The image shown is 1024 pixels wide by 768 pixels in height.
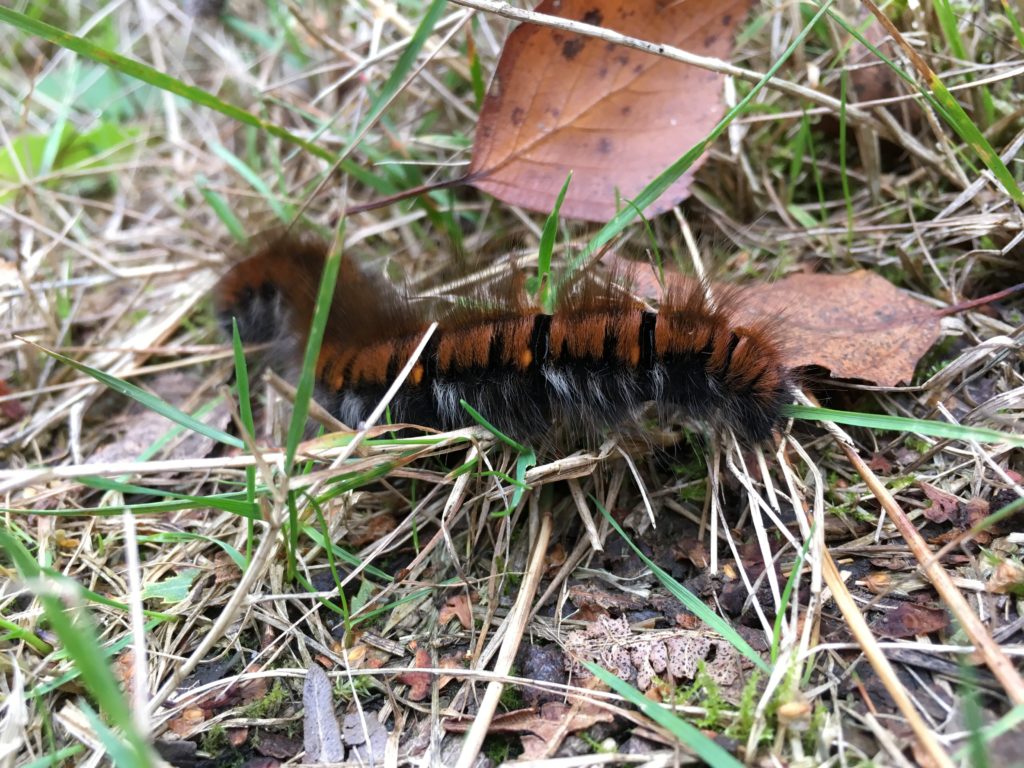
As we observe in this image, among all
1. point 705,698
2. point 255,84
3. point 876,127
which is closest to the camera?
point 705,698

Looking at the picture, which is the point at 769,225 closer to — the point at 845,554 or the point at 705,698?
the point at 845,554

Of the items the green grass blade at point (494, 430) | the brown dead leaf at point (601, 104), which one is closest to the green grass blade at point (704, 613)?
the green grass blade at point (494, 430)

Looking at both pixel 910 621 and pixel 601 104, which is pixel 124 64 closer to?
pixel 601 104

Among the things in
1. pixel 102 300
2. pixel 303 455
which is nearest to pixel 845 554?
pixel 303 455

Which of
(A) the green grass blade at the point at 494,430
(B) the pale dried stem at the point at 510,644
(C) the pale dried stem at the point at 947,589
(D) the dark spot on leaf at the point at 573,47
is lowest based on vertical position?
(B) the pale dried stem at the point at 510,644

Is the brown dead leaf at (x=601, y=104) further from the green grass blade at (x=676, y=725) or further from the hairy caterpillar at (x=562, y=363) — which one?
the green grass blade at (x=676, y=725)

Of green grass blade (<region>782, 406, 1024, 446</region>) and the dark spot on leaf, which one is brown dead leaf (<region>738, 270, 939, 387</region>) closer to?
green grass blade (<region>782, 406, 1024, 446</region>)
